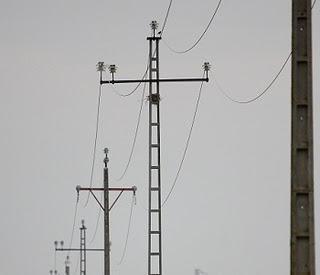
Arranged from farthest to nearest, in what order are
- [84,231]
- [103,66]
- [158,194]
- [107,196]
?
[84,231]
[107,196]
[103,66]
[158,194]

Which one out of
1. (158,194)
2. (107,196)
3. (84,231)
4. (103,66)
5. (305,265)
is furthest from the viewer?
(84,231)

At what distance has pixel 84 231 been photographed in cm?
11519

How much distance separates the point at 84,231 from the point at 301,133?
3753 inches

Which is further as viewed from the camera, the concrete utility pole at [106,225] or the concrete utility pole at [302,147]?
the concrete utility pole at [106,225]

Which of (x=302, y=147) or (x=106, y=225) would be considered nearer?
(x=302, y=147)

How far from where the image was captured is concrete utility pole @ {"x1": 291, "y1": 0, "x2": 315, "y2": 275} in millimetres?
20469

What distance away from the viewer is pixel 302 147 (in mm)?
20688

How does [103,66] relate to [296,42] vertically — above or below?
above

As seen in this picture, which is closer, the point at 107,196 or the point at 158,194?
the point at 158,194

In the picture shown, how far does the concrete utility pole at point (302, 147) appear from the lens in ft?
67.2

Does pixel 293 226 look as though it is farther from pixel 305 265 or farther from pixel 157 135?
pixel 157 135

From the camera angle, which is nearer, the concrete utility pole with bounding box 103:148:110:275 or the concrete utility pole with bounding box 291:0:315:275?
the concrete utility pole with bounding box 291:0:315:275

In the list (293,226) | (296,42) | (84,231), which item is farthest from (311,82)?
(84,231)

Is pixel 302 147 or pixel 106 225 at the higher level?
pixel 302 147
